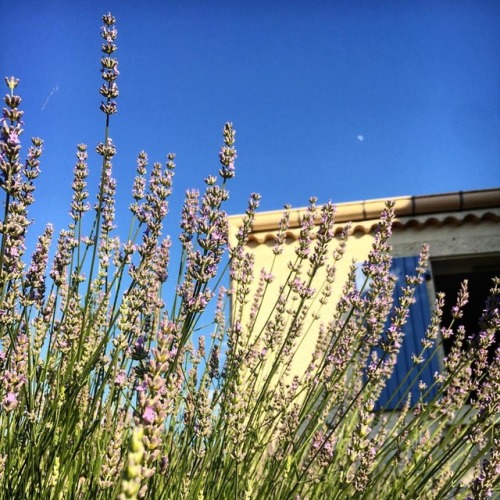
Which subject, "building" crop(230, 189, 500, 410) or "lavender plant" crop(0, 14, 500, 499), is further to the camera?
"building" crop(230, 189, 500, 410)

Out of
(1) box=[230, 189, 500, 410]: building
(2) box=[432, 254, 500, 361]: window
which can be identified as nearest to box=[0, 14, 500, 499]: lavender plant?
(1) box=[230, 189, 500, 410]: building

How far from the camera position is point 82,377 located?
1.81 m

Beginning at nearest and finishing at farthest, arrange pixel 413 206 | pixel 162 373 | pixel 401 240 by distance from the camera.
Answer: pixel 162 373, pixel 413 206, pixel 401 240

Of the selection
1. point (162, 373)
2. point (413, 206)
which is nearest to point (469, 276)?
point (413, 206)

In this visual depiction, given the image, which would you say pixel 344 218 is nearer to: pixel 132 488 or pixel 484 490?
pixel 484 490

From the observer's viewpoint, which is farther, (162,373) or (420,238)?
(420,238)

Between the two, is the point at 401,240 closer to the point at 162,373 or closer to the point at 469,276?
the point at 469,276

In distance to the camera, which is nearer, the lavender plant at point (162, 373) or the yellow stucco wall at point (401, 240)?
the lavender plant at point (162, 373)

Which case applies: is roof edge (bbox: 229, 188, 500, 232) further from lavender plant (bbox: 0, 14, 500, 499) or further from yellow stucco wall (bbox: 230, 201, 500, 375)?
lavender plant (bbox: 0, 14, 500, 499)

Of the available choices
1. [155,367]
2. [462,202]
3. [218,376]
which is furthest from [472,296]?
[155,367]

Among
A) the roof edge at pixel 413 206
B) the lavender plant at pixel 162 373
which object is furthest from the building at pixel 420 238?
the lavender plant at pixel 162 373

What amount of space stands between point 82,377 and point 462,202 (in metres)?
6.32

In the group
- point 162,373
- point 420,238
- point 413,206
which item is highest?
point 413,206

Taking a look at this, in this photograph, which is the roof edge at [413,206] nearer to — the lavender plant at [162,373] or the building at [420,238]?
the building at [420,238]
